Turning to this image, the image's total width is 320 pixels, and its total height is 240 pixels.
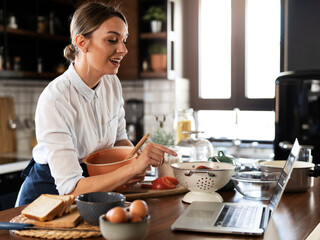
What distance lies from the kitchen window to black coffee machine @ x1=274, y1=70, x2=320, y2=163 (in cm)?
95

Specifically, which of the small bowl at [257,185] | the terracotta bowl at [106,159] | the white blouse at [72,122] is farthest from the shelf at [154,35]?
the small bowl at [257,185]

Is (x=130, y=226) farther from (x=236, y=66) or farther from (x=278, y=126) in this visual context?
(x=236, y=66)

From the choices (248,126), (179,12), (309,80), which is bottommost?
(248,126)

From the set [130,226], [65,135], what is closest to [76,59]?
[65,135]

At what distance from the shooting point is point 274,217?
5.37ft

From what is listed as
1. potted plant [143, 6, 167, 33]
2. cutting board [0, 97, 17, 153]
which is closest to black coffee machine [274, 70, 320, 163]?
potted plant [143, 6, 167, 33]

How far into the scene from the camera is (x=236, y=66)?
4.85 m

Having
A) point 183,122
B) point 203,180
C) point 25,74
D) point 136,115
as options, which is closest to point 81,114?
point 203,180

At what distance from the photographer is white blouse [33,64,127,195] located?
197 cm

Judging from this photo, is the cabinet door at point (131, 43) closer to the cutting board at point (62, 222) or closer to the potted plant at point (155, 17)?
the potted plant at point (155, 17)

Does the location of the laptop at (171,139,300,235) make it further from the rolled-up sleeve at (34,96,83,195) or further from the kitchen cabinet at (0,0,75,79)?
the kitchen cabinet at (0,0,75,79)

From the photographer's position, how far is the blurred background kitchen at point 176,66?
4.51 m

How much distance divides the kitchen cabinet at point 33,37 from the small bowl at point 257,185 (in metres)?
2.80

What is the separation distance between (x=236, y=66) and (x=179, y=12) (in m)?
0.85
